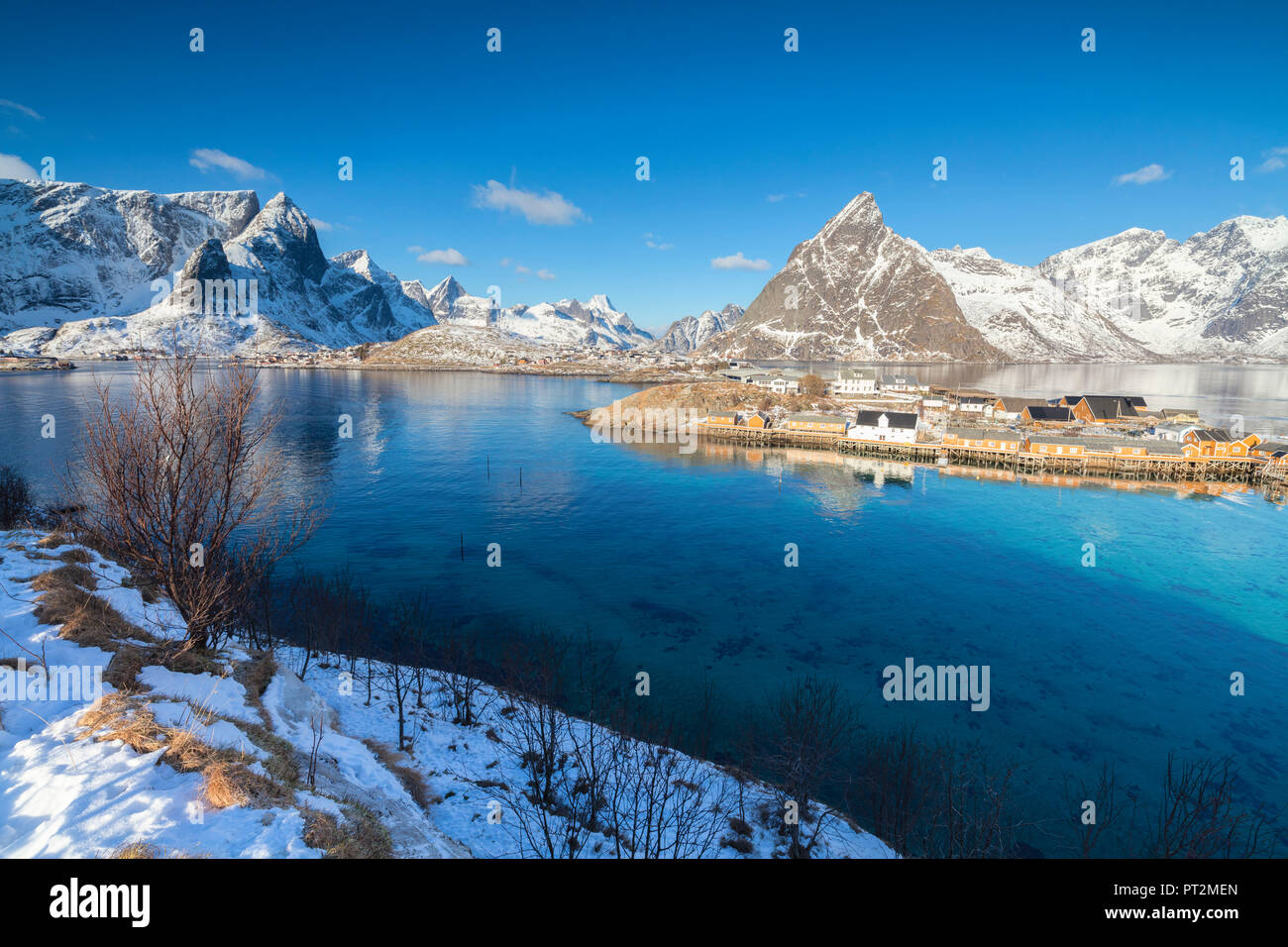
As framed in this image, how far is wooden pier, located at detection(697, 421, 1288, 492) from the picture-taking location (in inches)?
2498

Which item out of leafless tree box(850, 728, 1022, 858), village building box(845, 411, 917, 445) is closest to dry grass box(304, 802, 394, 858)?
leafless tree box(850, 728, 1022, 858)

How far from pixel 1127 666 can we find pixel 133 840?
37523 millimetres

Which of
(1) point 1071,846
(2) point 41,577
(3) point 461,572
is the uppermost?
(2) point 41,577

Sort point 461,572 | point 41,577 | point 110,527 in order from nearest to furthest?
point 110,527, point 41,577, point 461,572

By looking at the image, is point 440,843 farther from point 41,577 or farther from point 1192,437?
point 1192,437

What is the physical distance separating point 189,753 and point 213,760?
380mm

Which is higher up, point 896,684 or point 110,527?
point 110,527

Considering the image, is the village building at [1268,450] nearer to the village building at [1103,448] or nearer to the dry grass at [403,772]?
the village building at [1103,448]

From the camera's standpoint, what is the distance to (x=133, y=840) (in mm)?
7078

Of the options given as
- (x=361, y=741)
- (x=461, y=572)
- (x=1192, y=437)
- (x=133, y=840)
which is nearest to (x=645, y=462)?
(x=461, y=572)

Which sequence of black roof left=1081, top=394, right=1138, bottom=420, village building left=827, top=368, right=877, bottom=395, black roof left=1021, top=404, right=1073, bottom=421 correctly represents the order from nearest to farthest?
black roof left=1081, top=394, right=1138, bottom=420 → black roof left=1021, top=404, right=1073, bottom=421 → village building left=827, top=368, right=877, bottom=395

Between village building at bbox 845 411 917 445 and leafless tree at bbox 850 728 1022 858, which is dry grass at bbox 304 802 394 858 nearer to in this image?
leafless tree at bbox 850 728 1022 858

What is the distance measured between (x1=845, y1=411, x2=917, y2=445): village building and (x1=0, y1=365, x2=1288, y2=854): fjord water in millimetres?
9295
